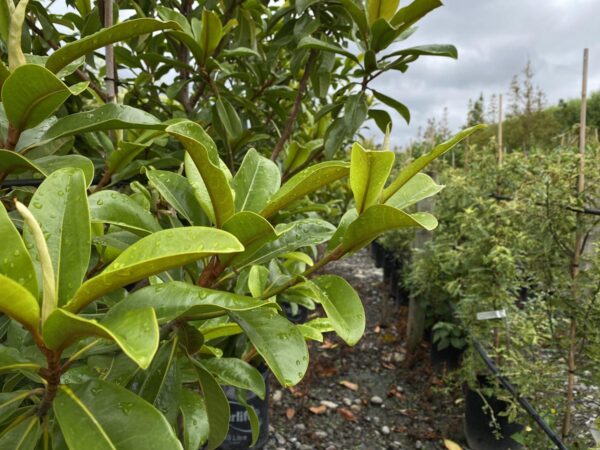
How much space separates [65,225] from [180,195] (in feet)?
0.68

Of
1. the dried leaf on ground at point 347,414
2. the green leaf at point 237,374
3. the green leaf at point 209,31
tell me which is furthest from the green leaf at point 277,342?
the dried leaf on ground at point 347,414

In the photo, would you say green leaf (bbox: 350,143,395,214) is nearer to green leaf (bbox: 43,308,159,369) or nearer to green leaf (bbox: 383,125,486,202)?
green leaf (bbox: 383,125,486,202)

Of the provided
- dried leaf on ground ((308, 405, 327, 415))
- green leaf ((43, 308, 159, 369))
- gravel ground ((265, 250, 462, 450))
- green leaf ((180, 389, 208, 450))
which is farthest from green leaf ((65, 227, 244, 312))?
dried leaf on ground ((308, 405, 327, 415))

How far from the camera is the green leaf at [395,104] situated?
1364 mm

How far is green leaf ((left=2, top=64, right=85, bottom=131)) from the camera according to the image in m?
0.56

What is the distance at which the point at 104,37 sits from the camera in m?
0.65

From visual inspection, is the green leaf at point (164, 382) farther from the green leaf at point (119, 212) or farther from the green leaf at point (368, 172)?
the green leaf at point (368, 172)

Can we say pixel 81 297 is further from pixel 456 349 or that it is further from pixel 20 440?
pixel 456 349

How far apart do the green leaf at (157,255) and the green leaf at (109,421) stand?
12 cm

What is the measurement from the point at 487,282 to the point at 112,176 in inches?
96.6

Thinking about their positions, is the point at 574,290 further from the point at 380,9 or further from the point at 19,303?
the point at 19,303

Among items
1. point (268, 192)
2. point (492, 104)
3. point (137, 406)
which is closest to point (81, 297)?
point (137, 406)

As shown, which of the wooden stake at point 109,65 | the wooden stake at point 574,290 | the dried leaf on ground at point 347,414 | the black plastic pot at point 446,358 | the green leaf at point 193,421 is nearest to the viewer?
the green leaf at point 193,421

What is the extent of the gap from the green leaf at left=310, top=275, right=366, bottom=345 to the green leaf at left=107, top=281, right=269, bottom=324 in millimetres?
126
